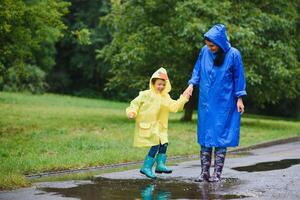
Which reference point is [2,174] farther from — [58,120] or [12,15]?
[58,120]

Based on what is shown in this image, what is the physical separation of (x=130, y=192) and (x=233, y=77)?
7.60 feet

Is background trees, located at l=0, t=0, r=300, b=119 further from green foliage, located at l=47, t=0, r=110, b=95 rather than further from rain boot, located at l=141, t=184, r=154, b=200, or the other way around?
green foliage, located at l=47, t=0, r=110, b=95

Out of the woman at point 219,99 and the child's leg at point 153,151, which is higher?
the woman at point 219,99

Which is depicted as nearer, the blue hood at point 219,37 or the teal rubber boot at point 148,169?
the blue hood at point 219,37

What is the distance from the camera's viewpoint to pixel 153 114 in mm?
9328

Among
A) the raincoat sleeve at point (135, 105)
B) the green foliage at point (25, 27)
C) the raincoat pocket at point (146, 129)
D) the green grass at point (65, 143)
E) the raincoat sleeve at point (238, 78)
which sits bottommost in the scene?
the green grass at point (65, 143)

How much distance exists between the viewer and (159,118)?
9.47 m

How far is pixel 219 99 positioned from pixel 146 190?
174cm

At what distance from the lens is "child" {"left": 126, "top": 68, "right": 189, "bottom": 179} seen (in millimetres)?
9273

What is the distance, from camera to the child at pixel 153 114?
9.27 metres

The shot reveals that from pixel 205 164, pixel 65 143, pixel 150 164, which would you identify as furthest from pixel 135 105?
pixel 65 143

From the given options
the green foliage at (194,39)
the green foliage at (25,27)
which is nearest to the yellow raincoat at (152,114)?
the green foliage at (25,27)

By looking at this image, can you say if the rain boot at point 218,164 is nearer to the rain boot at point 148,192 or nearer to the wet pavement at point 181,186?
the wet pavement at point 181,186

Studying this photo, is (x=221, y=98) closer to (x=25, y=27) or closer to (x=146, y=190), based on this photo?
(x=146, y=190)
